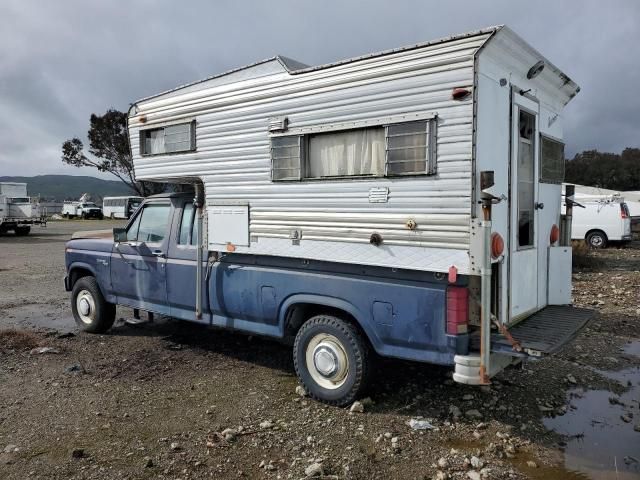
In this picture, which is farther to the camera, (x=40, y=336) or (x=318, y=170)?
(x=40, y=336)

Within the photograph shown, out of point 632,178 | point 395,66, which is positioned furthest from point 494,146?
point 632,178

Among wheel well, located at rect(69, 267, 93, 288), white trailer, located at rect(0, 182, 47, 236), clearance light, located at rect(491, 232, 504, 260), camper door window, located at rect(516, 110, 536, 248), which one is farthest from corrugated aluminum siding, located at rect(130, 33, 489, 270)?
white trailer, located at rect(0, 182, 47, 236)

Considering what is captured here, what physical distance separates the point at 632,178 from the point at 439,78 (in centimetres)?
6492

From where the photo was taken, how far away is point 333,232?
4680 mm

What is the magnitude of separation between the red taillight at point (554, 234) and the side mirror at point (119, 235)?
15.9 feet

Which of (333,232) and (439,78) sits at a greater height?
(439,78)

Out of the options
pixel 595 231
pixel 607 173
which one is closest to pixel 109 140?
pixel 595 231

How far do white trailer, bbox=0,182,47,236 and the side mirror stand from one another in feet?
78.4

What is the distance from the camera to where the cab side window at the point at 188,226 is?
592 centimetres

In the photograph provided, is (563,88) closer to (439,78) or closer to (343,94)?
(439,78)

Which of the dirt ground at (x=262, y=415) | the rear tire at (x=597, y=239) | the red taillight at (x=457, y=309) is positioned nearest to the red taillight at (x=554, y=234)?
the dirt ground at (x=262, y=415)

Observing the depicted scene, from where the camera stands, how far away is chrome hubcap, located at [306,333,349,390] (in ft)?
15.3

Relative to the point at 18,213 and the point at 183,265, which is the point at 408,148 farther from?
the point at 18,213

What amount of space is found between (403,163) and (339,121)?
2.40 ft
